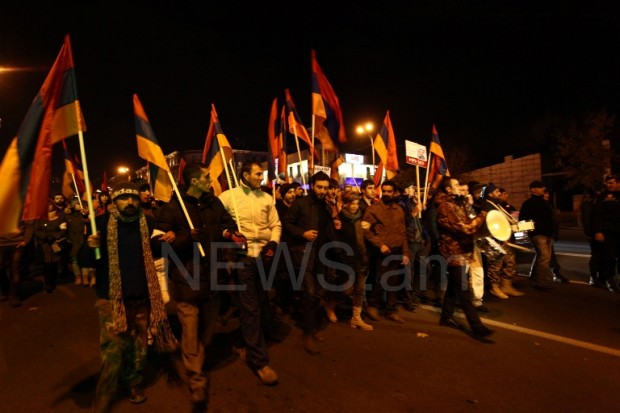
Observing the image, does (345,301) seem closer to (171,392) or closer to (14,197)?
(171,392)

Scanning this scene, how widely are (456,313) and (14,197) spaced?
550cm

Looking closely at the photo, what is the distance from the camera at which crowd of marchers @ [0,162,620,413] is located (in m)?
3.50

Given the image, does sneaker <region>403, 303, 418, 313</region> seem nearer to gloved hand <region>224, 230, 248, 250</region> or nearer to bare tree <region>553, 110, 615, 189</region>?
gloved hand <region>224, 230, 248, 250</region>

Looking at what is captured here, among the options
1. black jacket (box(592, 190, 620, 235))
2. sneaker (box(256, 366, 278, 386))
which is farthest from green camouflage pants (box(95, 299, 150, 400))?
black jacket (box(592, 190, 620, 235))

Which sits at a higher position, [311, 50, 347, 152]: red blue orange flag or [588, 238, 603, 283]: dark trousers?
[311, 50, 347, 152]: red blue orange flag

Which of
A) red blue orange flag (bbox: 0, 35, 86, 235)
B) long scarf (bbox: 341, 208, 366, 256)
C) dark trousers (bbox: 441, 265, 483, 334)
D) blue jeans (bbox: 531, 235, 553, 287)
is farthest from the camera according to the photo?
blue jeans (bbox: 531, 235, 553, 287)

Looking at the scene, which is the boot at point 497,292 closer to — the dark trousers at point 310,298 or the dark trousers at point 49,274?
the dark trousers at point 310,298

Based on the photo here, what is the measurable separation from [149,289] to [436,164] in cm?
648

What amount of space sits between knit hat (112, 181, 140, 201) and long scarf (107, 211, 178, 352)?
182 millimetres

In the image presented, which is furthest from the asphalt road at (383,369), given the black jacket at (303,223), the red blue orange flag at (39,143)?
the red blue orange flag at (39,143)

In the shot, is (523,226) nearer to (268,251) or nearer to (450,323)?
(450,323)

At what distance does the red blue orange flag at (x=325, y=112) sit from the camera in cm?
727

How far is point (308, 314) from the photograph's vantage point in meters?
4.70

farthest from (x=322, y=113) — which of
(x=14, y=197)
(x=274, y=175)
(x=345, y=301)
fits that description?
(x=14, y=197)
